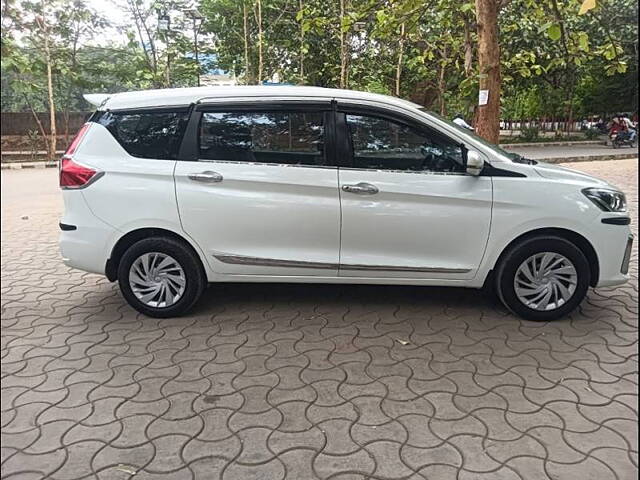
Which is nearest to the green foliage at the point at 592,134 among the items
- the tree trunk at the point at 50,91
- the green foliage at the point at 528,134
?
the green foliage at the point at 528,134

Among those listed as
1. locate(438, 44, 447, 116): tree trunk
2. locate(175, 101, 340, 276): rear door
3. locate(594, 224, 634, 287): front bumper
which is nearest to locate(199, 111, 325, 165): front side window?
locate(175, 101, 340, 276): rear door

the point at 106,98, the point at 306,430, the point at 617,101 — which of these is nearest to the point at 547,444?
the point at 306,430

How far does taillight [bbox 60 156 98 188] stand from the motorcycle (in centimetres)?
2171

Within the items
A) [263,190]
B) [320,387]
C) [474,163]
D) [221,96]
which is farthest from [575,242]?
[221,96]

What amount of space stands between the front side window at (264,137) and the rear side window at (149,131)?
7.2 inches

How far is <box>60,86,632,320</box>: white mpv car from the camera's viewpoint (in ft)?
11.3

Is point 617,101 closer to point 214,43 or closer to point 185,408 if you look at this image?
point 214,43

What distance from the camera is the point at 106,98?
3822 millimetres

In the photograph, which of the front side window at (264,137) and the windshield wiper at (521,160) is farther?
the windshield wiper at (521,160)

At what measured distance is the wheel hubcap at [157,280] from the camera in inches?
143

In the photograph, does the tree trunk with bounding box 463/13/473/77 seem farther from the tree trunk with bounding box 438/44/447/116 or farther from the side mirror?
the side mirror

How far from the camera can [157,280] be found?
145 inches

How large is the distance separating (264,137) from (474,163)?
4.83 feet

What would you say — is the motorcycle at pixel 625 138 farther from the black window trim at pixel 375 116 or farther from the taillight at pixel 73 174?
the taillight at pixel 73 174
